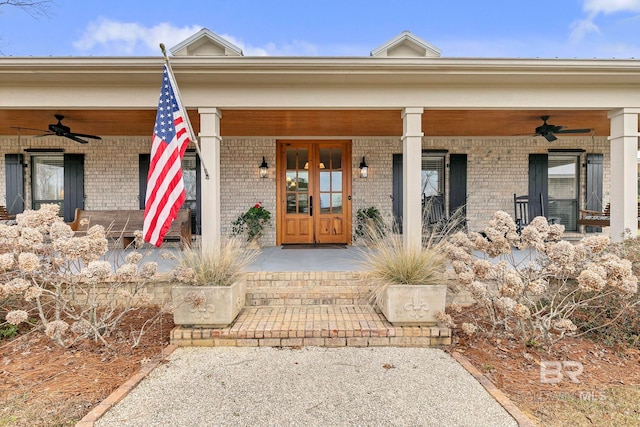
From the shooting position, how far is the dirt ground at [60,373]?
193cm

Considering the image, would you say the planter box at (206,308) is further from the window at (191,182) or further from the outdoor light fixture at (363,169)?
the outdoor light fixture at (363,169)

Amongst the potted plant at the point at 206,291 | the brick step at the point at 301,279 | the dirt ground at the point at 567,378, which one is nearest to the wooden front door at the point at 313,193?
the brick step at the point at 301,279

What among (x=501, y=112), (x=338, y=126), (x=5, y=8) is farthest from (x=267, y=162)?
(x=5, y=8)

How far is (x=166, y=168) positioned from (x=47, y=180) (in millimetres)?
5502

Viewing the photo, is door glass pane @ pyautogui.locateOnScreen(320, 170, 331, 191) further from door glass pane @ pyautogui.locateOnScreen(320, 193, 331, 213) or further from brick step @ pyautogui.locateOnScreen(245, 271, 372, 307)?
brick step @ pyautogui.locateOnScreen(245, 271, 372, 307)

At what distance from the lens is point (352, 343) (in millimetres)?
2816

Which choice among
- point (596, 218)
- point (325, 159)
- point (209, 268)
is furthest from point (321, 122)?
point (596, 218)

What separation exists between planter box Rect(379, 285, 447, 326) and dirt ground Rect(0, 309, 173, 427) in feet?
6.70

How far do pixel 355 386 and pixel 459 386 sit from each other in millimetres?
706

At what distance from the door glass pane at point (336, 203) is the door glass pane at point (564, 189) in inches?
173

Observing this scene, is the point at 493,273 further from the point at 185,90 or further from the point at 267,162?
the point at 267,162

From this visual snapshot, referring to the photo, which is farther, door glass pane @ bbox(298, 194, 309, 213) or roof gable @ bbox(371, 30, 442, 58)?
door glass pane @ bbox(298, 194, 309, 213)

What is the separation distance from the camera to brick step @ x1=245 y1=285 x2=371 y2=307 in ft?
11.8

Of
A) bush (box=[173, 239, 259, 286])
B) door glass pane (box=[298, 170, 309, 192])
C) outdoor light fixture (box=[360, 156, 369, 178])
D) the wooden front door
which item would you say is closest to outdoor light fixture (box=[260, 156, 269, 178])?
the wooden front door
